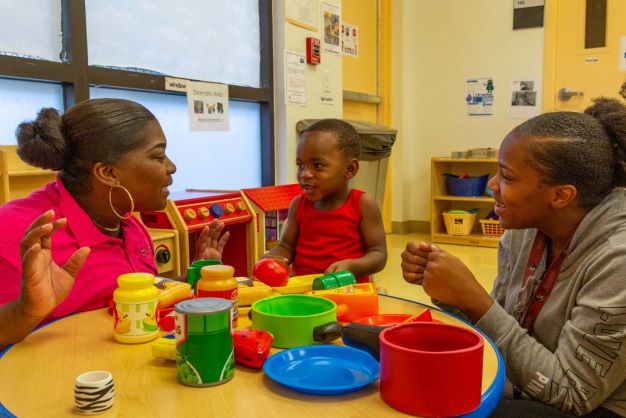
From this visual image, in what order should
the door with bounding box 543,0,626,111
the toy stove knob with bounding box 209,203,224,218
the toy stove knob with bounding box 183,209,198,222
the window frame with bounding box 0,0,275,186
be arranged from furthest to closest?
1. the door with bounding box 543,0,626,111
2. the toy stove knob with bounding box 209,203,224,218
3. the toy stove knob with bounding box 183,209,198,222
4. the window frame with bounding box 0,0,275,186

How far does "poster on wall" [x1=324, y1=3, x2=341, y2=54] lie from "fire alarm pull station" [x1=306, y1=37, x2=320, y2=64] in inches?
6.5

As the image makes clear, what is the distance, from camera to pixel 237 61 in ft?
12.0

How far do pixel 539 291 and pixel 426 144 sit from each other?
4668 mm

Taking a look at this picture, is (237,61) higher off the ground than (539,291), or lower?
higher

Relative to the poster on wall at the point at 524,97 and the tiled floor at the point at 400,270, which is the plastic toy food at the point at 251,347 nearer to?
the tiled floor at the point at 400,270

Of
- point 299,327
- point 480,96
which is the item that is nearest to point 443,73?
point 480,96

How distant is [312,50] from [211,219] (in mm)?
1775

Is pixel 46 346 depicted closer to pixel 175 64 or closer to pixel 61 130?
pixel 61 130

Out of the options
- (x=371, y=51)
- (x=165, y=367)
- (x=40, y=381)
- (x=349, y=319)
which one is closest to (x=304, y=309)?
(x=349, y=319)

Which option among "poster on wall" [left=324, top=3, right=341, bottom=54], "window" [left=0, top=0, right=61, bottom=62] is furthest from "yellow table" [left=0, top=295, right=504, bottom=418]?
"poster on wall" [left=324, top=3, right=341, bottom=54]

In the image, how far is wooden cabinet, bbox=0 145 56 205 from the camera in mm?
1930

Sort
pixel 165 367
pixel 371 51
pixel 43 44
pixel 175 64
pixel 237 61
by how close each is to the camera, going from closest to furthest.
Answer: pixel 165 367, pixel 43 44, pixel 175 64, pixel 237 61, pixel 371 51

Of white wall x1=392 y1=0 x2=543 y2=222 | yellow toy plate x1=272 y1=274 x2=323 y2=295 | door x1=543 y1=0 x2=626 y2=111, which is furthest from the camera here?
white wall x1=392 y1=0 x2=543 y2=222

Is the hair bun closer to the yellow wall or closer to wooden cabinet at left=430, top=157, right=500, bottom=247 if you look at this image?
the yellow wall
